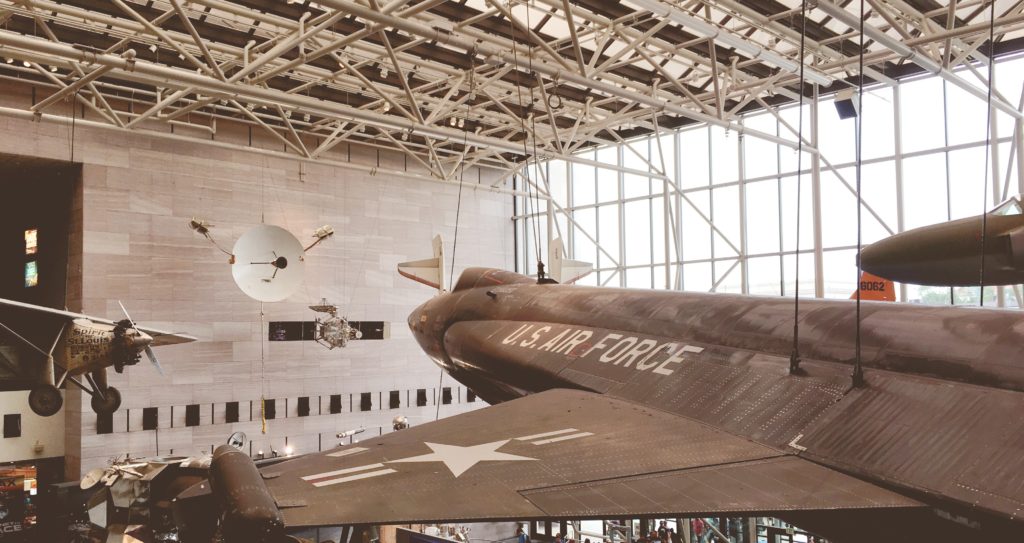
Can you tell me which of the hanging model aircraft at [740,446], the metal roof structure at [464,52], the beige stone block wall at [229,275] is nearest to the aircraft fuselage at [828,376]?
the hanging model aircraft at [740,446]

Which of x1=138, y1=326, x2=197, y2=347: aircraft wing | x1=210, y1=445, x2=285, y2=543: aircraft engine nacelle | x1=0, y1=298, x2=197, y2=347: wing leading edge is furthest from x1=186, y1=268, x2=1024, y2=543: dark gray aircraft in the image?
x1=138, y1=326, x2=197, y2=347: aircraft wing

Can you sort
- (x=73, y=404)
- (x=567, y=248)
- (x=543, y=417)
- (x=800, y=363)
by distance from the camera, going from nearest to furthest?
(x=800, y=363), (x=543, y=417), (x=73, y=404), (x=567, y=248)

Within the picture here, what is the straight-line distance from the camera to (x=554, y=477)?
3570 mm

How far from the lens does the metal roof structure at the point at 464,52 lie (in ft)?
40.5

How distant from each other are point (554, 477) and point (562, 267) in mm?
12234

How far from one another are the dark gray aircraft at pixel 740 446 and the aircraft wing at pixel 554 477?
0.01 m

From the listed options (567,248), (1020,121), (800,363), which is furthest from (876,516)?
(567,248)

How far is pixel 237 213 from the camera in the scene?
21312mm

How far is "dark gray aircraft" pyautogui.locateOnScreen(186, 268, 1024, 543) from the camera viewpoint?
311cm

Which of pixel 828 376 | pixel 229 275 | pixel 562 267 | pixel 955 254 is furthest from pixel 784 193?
pixel 828 376

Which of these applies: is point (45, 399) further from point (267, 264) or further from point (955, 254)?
point (955, 254)

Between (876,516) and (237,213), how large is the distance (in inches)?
818

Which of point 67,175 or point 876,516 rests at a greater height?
point 67,175

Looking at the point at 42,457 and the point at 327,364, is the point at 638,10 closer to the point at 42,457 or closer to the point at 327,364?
the point at 327,364
